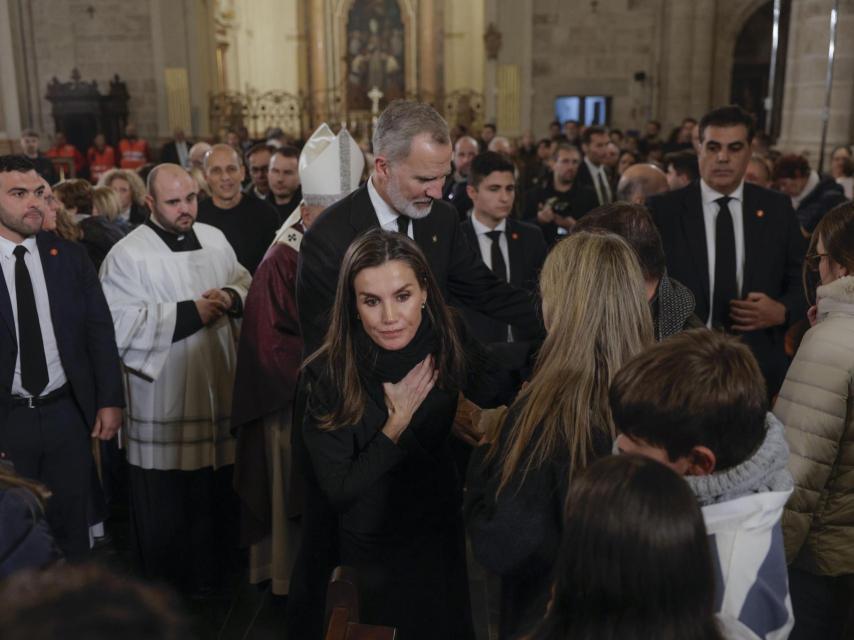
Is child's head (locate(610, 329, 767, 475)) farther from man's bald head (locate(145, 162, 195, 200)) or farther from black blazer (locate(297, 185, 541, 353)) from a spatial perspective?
man's bald head (locate(145, 162, 195, 200))

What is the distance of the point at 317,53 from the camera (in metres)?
23.5

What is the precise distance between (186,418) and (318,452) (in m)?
1.74

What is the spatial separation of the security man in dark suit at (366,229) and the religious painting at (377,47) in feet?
68.3

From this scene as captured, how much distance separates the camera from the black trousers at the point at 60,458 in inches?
126

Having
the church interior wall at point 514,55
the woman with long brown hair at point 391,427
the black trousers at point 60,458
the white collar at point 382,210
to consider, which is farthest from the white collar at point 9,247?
the church interior wall at point 514,55

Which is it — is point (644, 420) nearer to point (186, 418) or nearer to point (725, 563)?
point (725, 563)

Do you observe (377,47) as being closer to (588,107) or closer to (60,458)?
(588,107)

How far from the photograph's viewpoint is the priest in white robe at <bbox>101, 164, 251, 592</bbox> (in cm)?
365

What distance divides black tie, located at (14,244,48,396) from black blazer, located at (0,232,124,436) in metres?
0.04

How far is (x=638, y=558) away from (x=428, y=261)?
1915 mm

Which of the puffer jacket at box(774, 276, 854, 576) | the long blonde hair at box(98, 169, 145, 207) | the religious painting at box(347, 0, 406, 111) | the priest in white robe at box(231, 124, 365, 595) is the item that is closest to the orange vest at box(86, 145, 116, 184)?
the long blonde hair at box(98, 169, 145, 207)

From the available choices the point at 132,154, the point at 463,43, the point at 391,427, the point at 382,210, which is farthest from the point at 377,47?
the point at 391,427

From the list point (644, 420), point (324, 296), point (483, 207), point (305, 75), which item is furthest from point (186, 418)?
point (305, 75)

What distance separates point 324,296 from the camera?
2.84 m
